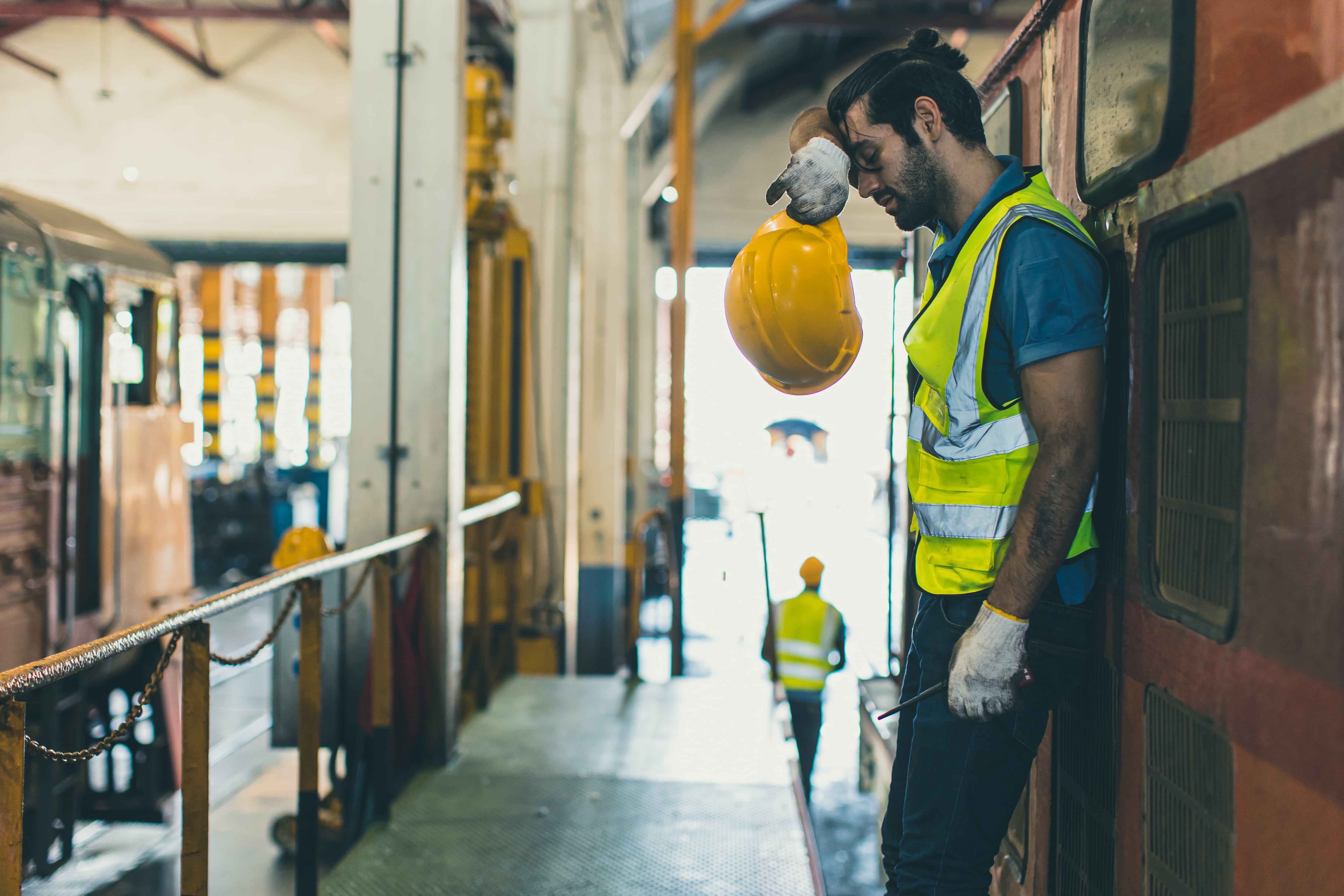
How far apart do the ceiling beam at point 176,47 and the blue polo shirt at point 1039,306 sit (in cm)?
1501

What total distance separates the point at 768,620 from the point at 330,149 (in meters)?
11.6

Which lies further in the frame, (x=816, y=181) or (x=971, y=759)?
(x=816, y=181)

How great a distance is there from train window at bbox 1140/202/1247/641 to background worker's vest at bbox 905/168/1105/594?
14 centimetres

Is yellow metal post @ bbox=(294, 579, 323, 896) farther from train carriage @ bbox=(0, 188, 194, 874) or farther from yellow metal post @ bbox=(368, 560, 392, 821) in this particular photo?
train carriage @ bbox=(0, 188, 194, 874)

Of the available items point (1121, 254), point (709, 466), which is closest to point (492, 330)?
point (1121, 254)

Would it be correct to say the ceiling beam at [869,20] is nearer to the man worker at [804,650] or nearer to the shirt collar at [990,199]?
the man worker at [804,650]

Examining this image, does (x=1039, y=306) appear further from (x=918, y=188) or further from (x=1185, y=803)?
(x=1185, y=803)

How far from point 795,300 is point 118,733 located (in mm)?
2009

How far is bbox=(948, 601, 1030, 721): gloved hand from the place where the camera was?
1650 mm

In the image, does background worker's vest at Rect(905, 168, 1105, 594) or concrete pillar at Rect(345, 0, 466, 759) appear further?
concrete pillar at Rect(345, 0, 466, 759)

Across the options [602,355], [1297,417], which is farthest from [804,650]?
[602,355]

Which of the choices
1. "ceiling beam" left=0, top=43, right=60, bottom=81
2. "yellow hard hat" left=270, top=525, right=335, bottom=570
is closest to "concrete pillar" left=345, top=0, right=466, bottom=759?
"yellow hard hat" left=270, top=525, right=335, bottom=570

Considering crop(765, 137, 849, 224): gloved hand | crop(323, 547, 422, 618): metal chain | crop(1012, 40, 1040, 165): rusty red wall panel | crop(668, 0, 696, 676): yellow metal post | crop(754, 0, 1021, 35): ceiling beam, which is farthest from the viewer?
crop(754, 0, 1021, 35): ceiling beam

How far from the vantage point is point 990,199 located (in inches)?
70.8
